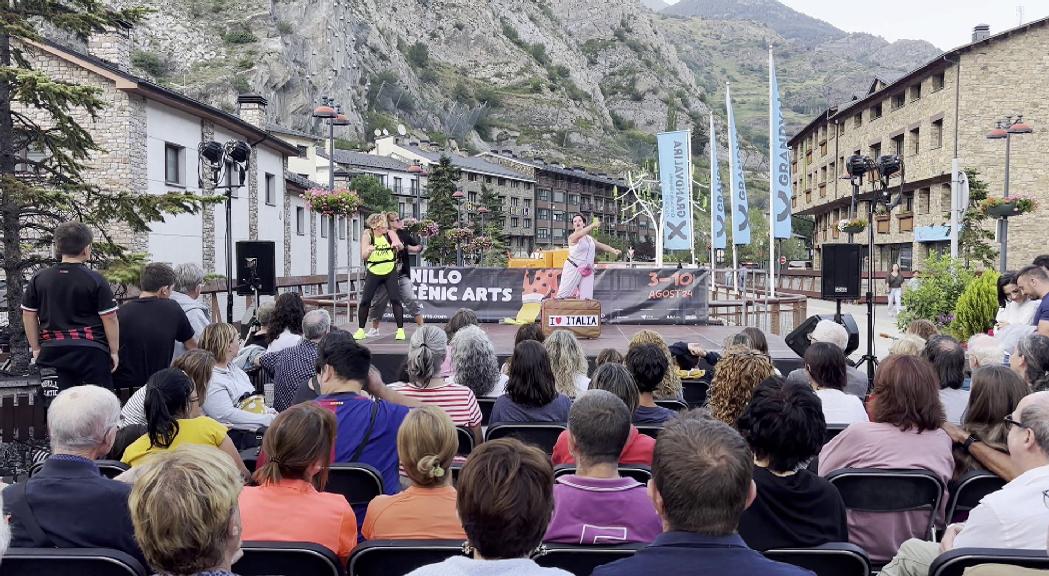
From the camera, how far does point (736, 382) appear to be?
4.93m

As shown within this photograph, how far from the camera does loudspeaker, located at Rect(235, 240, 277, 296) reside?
1161 centimetres

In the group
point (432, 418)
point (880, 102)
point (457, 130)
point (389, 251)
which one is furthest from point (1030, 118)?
point (457, 130)

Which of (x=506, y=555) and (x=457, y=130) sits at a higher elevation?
(x=457, y=130)

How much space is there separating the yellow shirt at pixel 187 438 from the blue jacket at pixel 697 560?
95.8 inches

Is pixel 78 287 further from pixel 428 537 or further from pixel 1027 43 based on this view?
pixel 1027 43

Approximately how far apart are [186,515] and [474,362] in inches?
151

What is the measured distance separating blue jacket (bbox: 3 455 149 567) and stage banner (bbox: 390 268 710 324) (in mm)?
13887

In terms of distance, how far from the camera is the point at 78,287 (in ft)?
21.6

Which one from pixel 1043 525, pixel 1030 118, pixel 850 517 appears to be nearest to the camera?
pixel 1043 525

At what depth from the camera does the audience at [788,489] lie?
2.98 meters

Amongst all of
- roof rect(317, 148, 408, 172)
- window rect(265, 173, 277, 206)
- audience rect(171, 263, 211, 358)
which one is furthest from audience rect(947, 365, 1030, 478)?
roof rect(317, 148, 408, 172)

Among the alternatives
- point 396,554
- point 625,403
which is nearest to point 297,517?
point 396,554

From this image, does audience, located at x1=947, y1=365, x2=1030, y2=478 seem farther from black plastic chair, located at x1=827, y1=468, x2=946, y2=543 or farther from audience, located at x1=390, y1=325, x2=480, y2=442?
audience, located at x1=390, y1=325, x2=480, y2=442

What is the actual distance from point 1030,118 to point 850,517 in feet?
134
